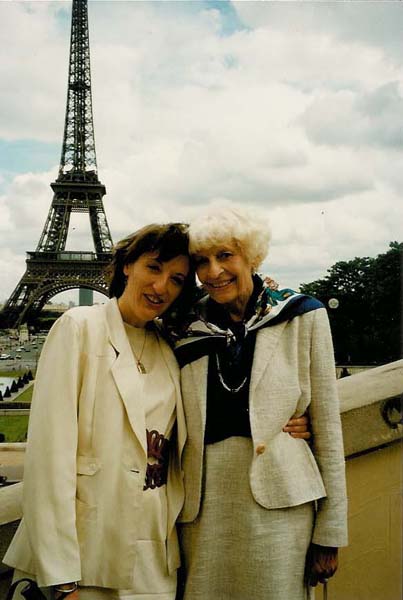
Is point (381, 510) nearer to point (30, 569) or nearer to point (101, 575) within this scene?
point (101, 575)

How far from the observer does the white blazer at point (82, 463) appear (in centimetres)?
174

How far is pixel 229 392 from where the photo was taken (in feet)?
6.64

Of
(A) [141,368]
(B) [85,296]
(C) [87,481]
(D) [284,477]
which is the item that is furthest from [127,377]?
(B) [85,296]

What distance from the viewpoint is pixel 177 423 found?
2010 mm

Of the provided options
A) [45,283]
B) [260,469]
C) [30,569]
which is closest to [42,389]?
[30,569]

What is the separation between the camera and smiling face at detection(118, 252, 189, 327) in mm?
2016

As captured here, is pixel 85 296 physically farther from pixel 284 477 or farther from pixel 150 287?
pixel 284 477

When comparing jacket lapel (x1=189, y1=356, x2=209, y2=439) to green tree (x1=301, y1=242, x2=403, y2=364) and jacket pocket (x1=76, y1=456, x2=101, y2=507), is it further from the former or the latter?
green tree (x1=301, y1=242, x2=403, y2=364)

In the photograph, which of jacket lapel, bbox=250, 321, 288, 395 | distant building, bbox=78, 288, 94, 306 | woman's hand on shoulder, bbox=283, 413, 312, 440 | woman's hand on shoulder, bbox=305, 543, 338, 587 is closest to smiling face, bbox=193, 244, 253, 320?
jacket lapel, bbox=250, 321, 288, 395

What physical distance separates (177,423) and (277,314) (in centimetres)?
46

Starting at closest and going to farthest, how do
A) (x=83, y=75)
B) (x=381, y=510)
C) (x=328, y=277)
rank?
1. (x=381, y=510)
2. (x=328, y=277)
3. (x=83, y=75)

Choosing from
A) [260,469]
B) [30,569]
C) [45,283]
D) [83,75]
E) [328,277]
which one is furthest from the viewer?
[83,75]

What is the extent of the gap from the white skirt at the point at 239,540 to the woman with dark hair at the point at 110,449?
9cm

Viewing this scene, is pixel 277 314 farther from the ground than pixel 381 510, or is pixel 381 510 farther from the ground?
pixel 277 314
